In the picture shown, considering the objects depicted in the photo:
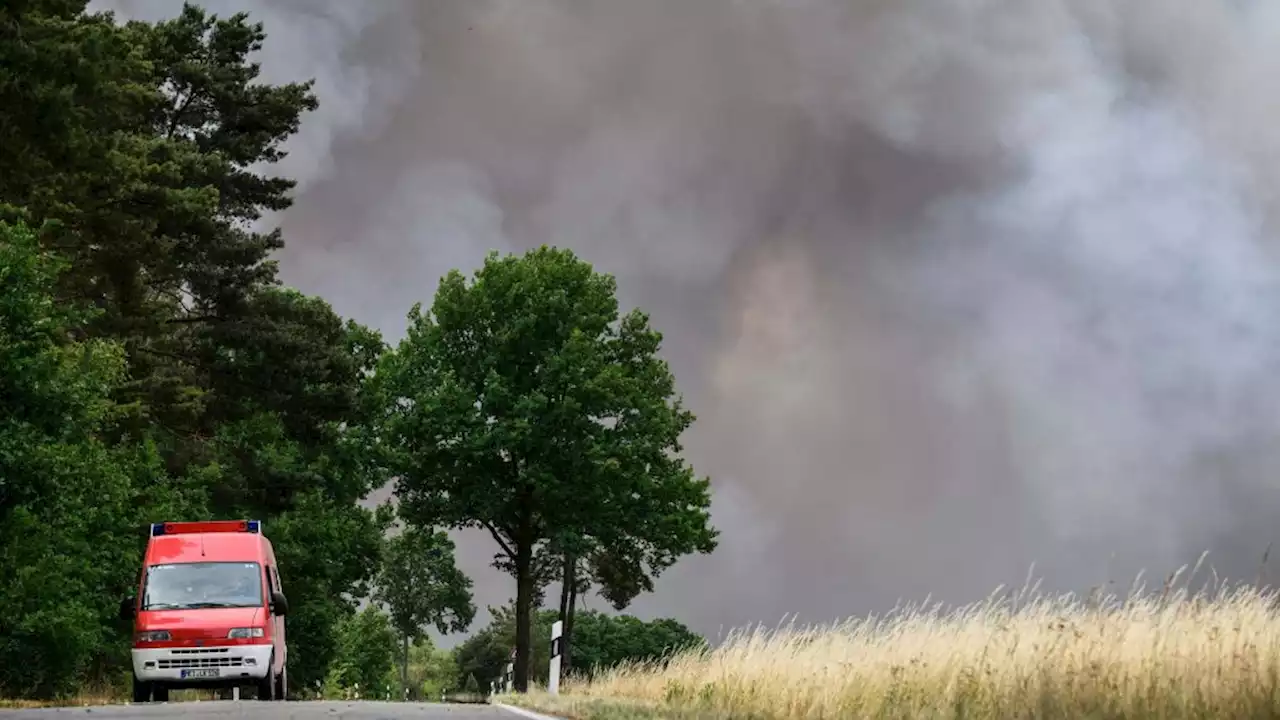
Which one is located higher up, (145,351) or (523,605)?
(145,351)

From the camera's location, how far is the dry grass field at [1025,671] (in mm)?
10555

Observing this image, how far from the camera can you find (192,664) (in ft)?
71.8

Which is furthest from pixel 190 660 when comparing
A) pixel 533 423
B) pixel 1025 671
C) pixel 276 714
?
pixel 533 423

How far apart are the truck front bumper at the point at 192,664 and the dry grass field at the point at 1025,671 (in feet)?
22.8

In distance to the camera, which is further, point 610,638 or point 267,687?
point 610,638

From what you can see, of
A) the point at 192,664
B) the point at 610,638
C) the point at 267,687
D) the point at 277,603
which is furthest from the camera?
the point at 610,638

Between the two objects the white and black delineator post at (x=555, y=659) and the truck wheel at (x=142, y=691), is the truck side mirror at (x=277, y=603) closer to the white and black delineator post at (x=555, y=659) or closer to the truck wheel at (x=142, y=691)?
the truck wheel at (x=142, y=691)

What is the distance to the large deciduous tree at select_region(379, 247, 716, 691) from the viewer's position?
140ft

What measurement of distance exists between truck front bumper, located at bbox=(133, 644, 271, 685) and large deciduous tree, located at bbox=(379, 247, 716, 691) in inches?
793

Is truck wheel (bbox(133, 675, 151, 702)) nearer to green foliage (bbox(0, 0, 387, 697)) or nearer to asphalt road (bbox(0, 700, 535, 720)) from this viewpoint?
green foliage (bbox(0, 0, 387, 697))

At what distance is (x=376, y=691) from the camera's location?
107m

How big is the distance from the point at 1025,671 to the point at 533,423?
1223 inches

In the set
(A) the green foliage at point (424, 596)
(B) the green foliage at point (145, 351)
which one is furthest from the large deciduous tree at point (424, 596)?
(B) the green foliage at point (145, 351)

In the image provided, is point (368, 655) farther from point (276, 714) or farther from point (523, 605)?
point (276, 714)
